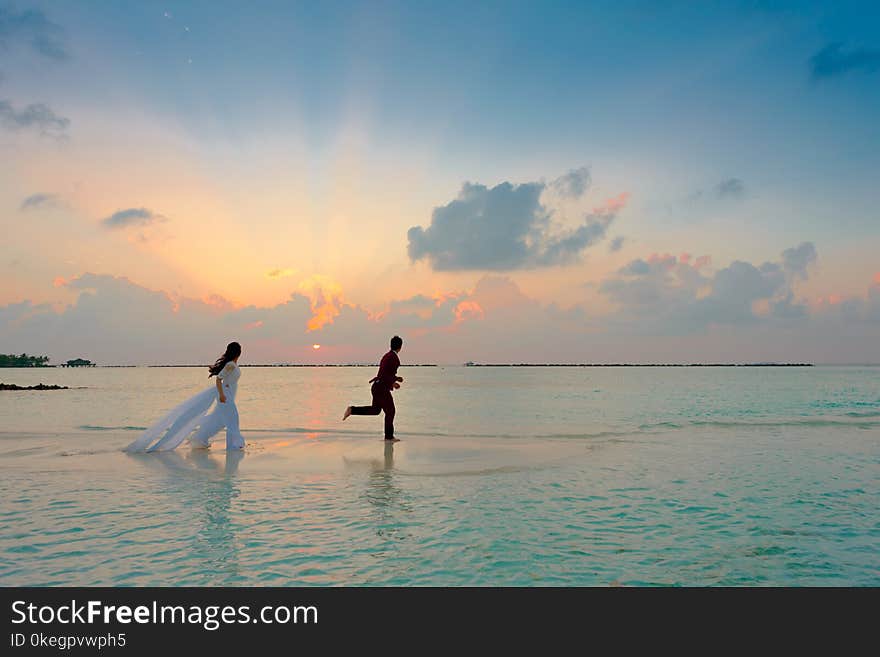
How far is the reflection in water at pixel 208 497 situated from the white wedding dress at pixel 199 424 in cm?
29

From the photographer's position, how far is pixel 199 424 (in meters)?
15.6

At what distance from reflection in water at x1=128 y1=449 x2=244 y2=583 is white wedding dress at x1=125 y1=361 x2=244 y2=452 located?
295 millimetres

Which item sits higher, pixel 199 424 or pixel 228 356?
pixel 228 356

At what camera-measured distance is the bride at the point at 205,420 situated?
14837mm

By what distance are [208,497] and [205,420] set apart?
257 inches

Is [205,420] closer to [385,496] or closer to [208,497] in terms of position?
[208,497]

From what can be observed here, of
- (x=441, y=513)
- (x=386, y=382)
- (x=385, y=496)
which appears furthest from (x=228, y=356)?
(x=441, y=513)

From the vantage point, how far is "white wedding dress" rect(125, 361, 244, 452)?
589 inches

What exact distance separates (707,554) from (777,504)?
368cm

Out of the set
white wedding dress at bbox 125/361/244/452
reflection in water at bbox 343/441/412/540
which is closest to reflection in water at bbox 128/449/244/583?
white wedding dress at bbox 125/361/244/452

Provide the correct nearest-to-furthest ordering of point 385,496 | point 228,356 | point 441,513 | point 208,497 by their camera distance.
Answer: point 441,513
point 208,497
point 385,496
point 228,356
